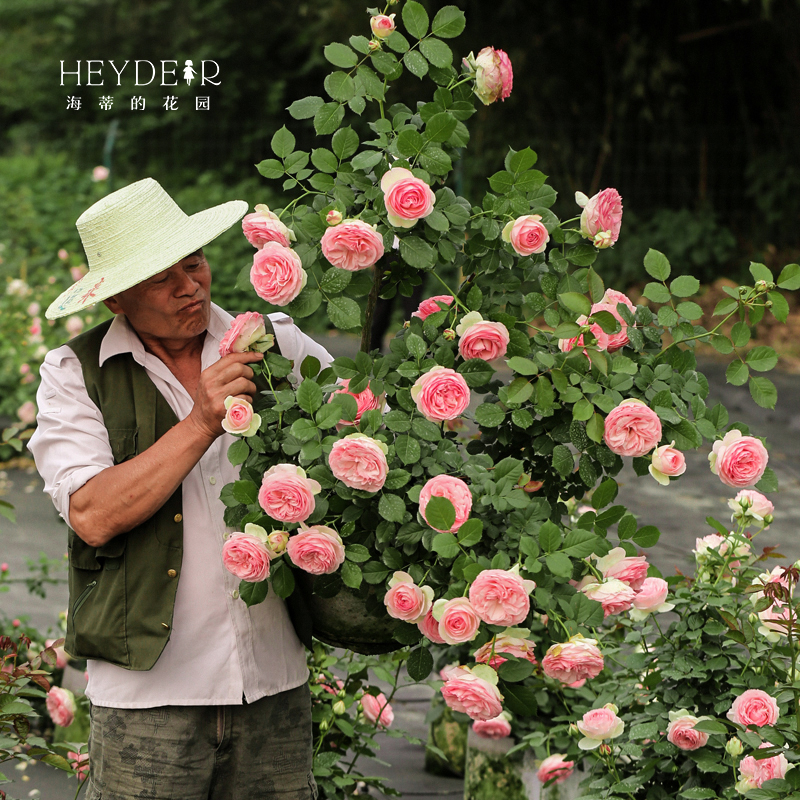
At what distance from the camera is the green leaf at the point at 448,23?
1.94 metres

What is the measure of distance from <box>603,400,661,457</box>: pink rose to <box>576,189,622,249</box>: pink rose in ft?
1.00

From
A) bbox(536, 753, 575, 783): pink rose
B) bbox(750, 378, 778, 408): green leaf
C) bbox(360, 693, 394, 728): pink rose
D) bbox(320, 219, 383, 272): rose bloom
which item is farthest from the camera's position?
bbox(360, 693, 394, 728): pink rose

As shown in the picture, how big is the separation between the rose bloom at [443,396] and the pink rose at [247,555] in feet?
1.22

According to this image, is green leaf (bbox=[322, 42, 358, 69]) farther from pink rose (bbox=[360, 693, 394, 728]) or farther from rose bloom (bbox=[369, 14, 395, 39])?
pink rose (bbox=[360, 693, 394, 728])

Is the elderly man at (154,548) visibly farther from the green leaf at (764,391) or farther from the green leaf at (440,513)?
the green leaf at (764,391)

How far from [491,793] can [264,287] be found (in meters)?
1.93

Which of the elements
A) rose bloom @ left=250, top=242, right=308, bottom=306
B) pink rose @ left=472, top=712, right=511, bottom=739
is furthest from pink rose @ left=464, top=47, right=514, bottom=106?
pink rose @ left=472, top=712, right=511, bottom=739

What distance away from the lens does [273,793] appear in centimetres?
222

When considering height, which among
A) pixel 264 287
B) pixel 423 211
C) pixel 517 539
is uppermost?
pixel 423 211

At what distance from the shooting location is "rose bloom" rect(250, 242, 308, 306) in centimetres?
180

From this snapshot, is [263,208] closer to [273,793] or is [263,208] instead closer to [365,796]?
[273,793]

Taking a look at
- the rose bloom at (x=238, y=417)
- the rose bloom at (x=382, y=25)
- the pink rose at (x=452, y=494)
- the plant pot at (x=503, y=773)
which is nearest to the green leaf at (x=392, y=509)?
the pink rose at (x=452, y=494)

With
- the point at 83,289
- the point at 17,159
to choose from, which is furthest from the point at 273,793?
the point at 17,159

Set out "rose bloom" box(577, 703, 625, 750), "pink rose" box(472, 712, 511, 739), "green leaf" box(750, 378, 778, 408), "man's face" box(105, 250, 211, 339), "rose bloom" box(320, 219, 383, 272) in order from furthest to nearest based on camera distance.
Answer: "pink rose" box(472, 712, 511, 739)
"rose bloom" box(577, 703, 625, 750)
"man's face" box(105, 250, 211, 339)
"green leaf" box(750, 378, 778, 408)
"rose bloom" box(320, 219, 383, 272)
